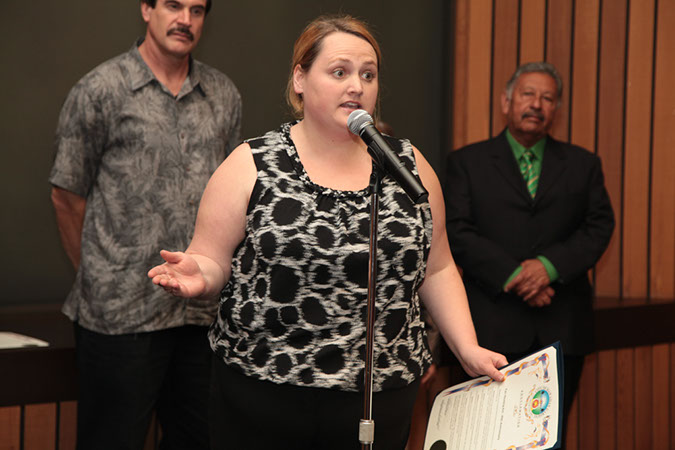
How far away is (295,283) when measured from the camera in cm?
169

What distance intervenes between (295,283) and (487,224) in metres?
1.50

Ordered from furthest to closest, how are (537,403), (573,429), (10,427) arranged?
(573,429), (10,427), (537,403)

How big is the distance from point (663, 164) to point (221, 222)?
279cm

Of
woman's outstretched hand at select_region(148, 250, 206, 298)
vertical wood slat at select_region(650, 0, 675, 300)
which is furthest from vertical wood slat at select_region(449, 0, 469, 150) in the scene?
woman's outstretched hand at select_region(148, 250, 206, 298)

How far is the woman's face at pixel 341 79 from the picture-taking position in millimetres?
1730

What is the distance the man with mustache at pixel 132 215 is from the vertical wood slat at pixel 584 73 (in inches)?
81.3

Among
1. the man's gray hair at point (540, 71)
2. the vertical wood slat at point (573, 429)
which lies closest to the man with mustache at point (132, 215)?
the man's gray hair at point (540, 71)

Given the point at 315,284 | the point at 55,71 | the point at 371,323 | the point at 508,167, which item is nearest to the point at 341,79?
the point at 315,284

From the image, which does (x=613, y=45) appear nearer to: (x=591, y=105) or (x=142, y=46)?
(x=591, y=105)

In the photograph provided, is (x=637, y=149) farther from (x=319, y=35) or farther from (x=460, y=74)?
(x=319, y=35)

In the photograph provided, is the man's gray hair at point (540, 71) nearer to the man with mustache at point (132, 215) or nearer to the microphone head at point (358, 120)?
the man with mustache at point (132, 215)

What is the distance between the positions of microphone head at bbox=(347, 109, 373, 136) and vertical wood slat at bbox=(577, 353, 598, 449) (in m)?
2.43

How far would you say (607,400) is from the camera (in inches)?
143

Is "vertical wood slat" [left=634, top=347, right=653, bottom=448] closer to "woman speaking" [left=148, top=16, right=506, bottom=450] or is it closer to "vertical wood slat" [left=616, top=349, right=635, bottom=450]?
"vertical wood slat" [left=616, top=349, right=635, bottom=450]
